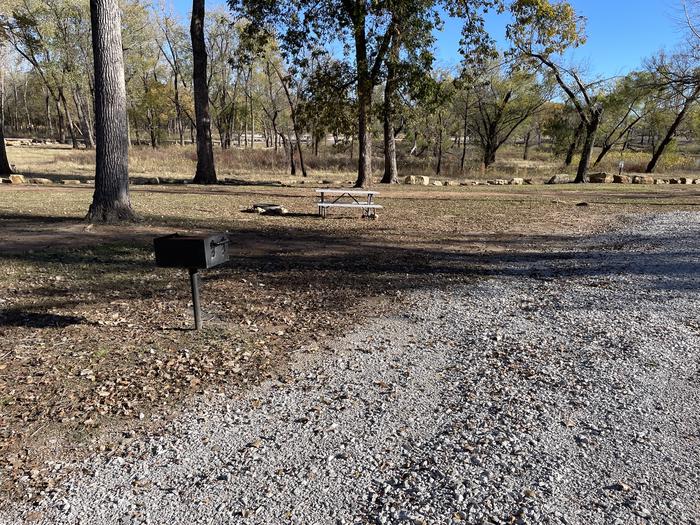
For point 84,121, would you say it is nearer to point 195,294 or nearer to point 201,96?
point 201,96

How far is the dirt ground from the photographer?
3.10 metres

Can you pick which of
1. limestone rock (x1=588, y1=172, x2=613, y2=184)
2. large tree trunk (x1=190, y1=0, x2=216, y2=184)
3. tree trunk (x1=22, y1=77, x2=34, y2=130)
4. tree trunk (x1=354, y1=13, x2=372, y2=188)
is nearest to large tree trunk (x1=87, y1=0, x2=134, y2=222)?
tree trunk (x1=354, y1=13, x2=372, y2=188)

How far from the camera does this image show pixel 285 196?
15383 mm

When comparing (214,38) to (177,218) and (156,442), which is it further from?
(156,442)

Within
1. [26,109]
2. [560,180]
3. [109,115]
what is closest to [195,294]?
[109,115]

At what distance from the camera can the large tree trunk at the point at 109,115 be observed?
25.5 feet

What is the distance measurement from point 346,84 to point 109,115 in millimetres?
9852

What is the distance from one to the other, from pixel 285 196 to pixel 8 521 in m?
13.6

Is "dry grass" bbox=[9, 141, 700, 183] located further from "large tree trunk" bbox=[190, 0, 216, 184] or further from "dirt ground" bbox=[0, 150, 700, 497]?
"dirt ground" bbox=[0, 150, 700, 497]

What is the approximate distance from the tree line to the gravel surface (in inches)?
250

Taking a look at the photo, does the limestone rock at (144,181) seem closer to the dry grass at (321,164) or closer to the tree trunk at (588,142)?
the dry grass at (321,164)

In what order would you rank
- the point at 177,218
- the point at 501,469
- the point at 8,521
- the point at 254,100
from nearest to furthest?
the point at 8,521
the point at 501,469
the point at 177,218
the point at 254,100

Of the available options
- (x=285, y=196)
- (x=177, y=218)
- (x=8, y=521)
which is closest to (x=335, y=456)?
(x=8, y=521)

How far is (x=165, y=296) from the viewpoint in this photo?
5.28 meters
